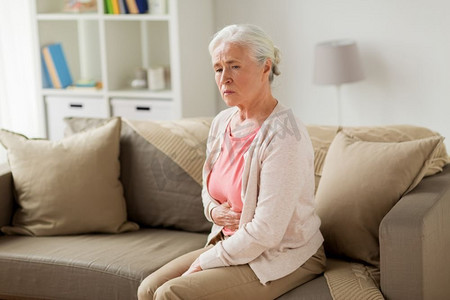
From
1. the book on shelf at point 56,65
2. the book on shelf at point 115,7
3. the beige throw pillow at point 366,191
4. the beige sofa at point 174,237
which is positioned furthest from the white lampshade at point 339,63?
the beige throw pillow at point 366,191

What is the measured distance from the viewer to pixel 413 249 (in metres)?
2.26

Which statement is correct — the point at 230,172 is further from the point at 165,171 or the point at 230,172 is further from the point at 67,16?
the point at 67,16

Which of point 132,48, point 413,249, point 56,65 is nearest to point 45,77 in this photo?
point 56,65

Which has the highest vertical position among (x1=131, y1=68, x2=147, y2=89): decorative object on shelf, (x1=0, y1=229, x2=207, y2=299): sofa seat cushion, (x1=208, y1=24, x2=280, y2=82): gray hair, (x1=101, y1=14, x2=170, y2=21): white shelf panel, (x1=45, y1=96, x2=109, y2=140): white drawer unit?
(x1=208, y1=24, x2=280, y2=82): gray hair

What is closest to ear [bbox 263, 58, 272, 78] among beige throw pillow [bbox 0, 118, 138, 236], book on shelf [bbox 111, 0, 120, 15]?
beige throw pillow [bbox 0, 118, 138, 236]

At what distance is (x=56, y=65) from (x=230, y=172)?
2.68 meters

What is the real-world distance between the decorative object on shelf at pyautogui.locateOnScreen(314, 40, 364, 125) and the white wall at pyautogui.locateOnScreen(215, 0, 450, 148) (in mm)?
178

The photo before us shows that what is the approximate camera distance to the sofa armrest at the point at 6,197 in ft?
10.3

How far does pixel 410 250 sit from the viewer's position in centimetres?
227

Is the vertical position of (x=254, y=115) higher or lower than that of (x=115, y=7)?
lower

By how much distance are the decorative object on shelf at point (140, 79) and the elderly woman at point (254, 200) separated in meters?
2.25

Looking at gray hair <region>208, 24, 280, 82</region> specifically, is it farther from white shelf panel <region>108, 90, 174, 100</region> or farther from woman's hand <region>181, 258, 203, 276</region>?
white shelf panel <region>108, 90, 174, 100</region>

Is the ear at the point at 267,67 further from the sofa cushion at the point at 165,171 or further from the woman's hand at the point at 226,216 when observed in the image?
the sofa cushion at the point at 165,171

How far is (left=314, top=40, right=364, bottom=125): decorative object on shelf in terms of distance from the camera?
4.35m
